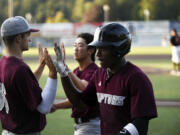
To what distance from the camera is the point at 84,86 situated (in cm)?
495

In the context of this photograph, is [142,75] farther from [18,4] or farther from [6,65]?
[18,4]

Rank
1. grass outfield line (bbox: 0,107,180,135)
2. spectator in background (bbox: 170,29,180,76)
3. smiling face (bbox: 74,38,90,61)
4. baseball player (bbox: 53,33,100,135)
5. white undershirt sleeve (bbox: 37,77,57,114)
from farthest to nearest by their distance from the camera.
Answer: spectator in background (bbox: 170,29,180,76)
grass outfield line (bbox: 0,107,180,135)
smiling face (bbox: 74,38,90,61)
baseball player (bbox: 53,33,100,135)
white undershirt sleeve (bbox: 37,77,57,114)

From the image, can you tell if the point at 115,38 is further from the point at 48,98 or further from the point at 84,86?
the point at 84,86

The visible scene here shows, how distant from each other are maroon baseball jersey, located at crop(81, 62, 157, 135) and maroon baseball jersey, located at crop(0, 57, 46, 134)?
0.66 metres

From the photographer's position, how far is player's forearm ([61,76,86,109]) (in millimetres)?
3871

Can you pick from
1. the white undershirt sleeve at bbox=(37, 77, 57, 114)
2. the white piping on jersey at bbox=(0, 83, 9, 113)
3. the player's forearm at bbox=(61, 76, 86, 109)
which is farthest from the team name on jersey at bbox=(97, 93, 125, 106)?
the white piping on jersey at bbox=(0, 83, 9, 113)

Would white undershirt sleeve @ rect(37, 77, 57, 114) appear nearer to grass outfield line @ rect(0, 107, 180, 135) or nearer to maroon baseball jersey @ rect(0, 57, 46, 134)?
maroon baseball jersey @ rect(0, 57, 46, 134)

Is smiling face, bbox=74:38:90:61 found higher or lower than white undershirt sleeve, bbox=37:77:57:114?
higher

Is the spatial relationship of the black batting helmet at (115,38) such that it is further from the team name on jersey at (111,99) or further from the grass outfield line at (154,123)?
the grass outfield line at (154,123)

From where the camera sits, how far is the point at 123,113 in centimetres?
346

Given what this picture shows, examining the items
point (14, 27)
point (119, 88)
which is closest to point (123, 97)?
point (119, 88)

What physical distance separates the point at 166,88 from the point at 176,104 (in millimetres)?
3284

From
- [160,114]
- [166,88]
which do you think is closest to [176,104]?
[160,114]

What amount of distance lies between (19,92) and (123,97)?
105 cm
